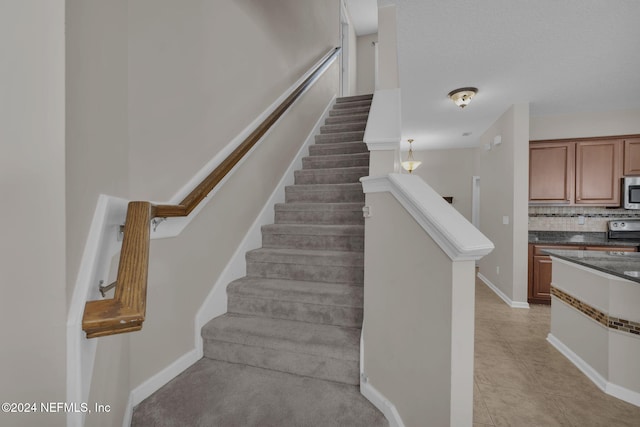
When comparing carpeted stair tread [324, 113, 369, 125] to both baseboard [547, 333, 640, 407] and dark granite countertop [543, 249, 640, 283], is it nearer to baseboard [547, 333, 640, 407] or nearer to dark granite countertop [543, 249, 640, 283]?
dark granite countertop [543, 249, 640, 283]

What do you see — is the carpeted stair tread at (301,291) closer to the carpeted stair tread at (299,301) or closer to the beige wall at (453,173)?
the carpeted stair tread at (299,301)

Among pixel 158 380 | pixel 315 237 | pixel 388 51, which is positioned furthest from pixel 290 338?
pixel 388 51

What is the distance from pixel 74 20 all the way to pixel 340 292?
165 cm

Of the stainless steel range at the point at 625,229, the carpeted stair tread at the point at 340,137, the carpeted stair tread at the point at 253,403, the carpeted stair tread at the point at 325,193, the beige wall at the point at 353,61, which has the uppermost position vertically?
the beige wall at the point at 353,61

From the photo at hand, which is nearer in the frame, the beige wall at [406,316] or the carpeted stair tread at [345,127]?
the beige wall at [406,316]

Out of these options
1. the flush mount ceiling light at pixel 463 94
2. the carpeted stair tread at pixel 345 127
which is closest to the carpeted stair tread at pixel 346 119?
the carpeted stair tread at pixel 345 127

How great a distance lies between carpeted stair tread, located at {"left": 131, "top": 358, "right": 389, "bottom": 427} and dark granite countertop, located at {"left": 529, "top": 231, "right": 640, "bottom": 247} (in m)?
3.82

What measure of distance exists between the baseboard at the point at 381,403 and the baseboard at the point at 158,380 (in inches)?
39.0

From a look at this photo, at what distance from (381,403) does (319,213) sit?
1.52 m

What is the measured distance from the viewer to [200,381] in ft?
4.96

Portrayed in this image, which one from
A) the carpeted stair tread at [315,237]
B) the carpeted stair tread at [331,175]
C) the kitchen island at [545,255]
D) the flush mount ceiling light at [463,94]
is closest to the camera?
the carpeted stair tread at [315,237]

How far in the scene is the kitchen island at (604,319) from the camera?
6.27ft

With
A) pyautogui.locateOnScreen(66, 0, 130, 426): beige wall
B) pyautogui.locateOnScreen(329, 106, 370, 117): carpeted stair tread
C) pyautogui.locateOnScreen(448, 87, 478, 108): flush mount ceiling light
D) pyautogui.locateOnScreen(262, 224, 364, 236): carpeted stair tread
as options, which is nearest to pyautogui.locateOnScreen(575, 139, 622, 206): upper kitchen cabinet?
pyautogui.locateOnScreen(448, 87, 478, 108): flush mount ceiling light

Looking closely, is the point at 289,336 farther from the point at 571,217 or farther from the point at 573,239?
the point at 571,217
